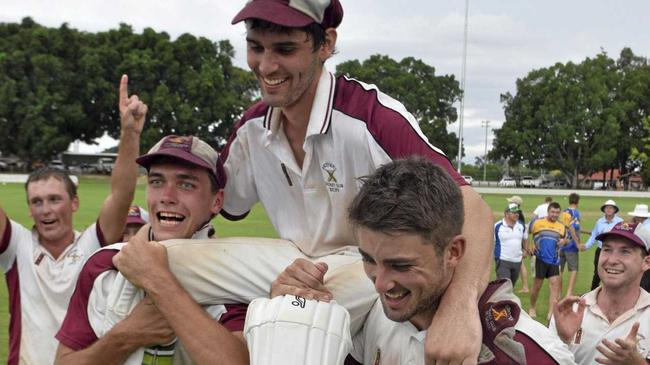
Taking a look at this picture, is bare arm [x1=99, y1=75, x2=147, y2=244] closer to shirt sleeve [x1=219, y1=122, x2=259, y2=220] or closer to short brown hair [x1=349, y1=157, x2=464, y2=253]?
shirt sleeve [x1=219, y1=122, x2=259, y2=220]

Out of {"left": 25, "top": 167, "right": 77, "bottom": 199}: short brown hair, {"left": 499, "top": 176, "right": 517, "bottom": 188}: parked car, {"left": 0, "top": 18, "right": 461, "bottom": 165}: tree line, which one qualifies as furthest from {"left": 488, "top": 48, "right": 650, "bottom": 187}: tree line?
{"left": 25, "top": 167, "right": 77, "bottom": 199}: short brown hair

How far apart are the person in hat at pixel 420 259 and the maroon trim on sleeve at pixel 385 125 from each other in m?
0.58

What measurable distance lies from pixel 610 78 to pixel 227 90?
1430 inches

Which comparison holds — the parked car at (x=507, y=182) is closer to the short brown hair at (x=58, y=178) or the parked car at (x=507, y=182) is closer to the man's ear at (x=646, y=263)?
the man's ear at (x=646, y=263)

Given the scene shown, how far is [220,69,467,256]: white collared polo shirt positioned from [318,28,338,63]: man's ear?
10cm

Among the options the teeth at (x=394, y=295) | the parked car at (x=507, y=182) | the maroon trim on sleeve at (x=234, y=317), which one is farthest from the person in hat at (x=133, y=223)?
the parked car at (x=507, y=182)

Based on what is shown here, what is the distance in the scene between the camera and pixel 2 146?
58.1 metres

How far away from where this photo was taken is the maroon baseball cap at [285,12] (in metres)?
3.07

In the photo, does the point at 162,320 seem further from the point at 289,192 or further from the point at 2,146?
the point at 2,146

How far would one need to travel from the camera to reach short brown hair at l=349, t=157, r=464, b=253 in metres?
2.42

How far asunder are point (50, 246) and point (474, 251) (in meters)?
3.18

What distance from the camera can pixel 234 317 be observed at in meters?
3.03

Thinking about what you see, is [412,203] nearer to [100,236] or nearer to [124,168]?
[124,168]

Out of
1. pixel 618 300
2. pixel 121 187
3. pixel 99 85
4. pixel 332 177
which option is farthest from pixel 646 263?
pixel 99 85
